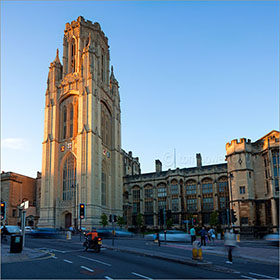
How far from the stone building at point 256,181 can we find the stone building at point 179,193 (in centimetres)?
1736

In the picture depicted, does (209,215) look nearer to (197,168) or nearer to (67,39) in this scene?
(197,168)

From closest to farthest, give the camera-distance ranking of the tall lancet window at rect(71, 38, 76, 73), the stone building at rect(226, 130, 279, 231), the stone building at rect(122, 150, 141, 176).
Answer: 1. the stone building at rect(226, 130, 279, 231)
2. the tall lancet window at rect(71, 38, 76, 73)
3. the stone building at rect(122, 150, 141, 176)

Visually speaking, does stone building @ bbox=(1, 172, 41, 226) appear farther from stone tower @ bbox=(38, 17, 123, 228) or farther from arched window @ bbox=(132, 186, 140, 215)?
arched window @ bbox=(132, 186, 140, 215)

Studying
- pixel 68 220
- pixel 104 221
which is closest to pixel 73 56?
pixel 68 220

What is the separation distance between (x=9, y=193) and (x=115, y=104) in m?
32.9

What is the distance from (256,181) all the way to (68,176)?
36.5 m

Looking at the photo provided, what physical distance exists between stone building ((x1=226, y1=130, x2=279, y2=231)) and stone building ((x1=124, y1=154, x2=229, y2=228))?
17364 millimetres

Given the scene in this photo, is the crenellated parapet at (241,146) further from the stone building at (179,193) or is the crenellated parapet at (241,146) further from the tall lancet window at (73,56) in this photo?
the tall lancet window at (73,56)

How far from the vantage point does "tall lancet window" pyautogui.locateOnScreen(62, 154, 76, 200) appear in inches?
2529

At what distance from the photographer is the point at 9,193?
76.4 m

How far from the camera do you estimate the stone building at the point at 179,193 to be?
6638 cm

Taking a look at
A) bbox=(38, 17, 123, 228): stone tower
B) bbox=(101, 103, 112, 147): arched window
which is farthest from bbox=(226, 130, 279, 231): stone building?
bbox=(101, 103, 112, 147): arched window

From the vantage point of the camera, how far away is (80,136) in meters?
63.0

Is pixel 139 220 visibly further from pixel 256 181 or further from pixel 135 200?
pixel 256 181
